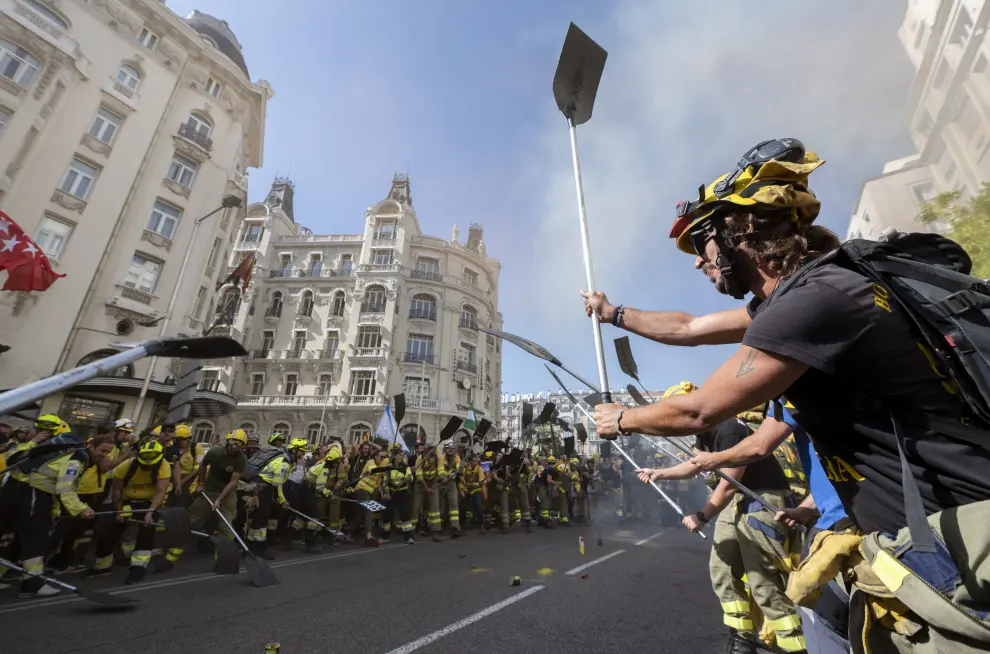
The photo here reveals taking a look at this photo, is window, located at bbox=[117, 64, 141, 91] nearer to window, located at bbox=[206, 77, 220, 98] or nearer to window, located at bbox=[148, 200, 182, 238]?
window, located at bbox=[206, 77, 220, 98]

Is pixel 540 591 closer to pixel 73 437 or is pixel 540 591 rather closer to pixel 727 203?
pixel 727 203

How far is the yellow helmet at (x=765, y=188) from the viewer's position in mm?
1661

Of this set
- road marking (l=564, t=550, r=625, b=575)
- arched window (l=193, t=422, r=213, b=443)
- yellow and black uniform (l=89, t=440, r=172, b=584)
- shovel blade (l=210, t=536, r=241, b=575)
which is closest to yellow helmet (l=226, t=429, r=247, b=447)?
yellow and black uniform (l=89, t=440, r=172, b=584)

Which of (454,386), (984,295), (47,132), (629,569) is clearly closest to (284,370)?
(454,386)

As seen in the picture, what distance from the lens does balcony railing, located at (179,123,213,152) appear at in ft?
75.3

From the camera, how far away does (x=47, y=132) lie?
18234 mm

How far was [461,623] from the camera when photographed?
13.4 ft

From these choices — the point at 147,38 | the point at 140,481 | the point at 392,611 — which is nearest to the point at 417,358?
the point at 147,38

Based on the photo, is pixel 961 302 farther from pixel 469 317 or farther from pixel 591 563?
pixel 469 317

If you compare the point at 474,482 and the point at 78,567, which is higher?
the point at 474,482

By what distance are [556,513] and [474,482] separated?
5265 millimetres

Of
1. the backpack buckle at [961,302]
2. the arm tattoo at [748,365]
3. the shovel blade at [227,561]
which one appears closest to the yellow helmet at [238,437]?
the shovel blade at [227,561]

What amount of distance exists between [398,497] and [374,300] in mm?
27693

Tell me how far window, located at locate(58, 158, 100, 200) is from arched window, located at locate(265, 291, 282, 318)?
62.5 feet
